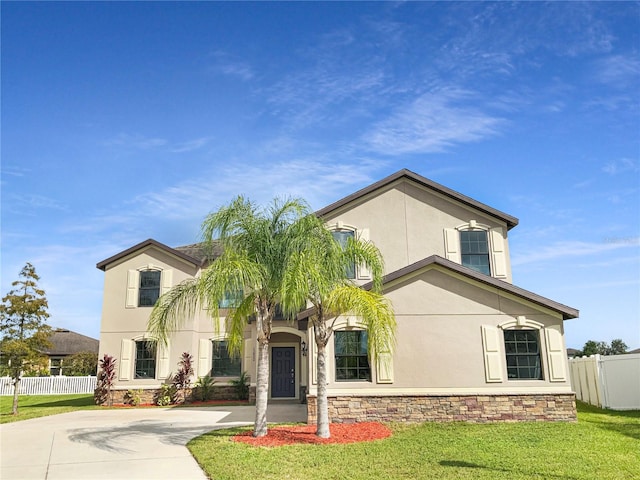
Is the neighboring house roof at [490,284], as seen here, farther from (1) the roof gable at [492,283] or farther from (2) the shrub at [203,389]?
(2) the shrub at [203,389]

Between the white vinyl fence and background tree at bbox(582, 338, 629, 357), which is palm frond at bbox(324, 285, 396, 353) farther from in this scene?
background tree at bbox(582, 338, 629, 357)

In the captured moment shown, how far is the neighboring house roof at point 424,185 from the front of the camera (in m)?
17.9

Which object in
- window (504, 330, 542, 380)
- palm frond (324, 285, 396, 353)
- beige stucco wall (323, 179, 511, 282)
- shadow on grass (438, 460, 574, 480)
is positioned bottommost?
shadow on grass (438, 460, 574, 480)

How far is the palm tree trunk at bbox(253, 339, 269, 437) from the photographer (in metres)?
11.2

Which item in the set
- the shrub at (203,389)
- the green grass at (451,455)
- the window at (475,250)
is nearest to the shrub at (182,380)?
the shrub at (203,389)

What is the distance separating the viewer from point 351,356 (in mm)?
13609

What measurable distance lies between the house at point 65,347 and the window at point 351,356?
25846 mm

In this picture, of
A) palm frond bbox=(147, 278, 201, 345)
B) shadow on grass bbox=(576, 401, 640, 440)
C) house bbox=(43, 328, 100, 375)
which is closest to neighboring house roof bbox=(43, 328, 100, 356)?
house bbox=(43, 328, 100, 375)

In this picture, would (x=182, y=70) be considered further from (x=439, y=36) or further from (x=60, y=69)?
(x=439, y=36)

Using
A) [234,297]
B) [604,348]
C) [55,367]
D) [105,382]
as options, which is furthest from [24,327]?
[604,348]

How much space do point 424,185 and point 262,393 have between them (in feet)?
33.7

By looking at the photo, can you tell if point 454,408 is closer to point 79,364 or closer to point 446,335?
point 446,335

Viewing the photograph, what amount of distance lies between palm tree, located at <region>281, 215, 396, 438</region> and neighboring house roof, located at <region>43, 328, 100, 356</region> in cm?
2823

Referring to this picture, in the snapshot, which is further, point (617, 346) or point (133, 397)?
point (617, 346)
